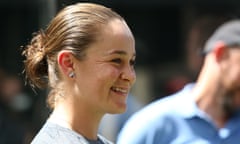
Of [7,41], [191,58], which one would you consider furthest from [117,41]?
[7,41]

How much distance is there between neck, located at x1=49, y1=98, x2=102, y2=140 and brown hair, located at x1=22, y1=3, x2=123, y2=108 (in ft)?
0.27

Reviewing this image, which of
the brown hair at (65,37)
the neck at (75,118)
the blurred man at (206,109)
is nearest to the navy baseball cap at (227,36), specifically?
the blurred man at (206,109)

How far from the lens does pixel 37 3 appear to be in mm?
7645

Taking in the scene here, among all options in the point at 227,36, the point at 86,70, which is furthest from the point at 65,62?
the point at 227,36

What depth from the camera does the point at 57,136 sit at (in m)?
2.72

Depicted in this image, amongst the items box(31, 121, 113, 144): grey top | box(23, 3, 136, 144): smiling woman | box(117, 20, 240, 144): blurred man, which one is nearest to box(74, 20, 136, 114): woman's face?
box(23, 3, 136, 144): smiling woman

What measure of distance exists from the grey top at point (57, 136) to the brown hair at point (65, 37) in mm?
150

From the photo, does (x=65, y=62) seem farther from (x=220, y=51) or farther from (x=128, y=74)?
(x=220, y=51)

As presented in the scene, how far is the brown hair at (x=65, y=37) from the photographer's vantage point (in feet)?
9.16

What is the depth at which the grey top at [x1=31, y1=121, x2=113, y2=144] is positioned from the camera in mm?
2701

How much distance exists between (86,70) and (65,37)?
13 centimetres

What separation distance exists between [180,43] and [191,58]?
3.31 meters

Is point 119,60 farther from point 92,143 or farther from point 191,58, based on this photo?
point 191,58

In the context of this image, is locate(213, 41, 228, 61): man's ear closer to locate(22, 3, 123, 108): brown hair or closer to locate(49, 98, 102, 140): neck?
locate(22, 3, 123, 108): brown hair
